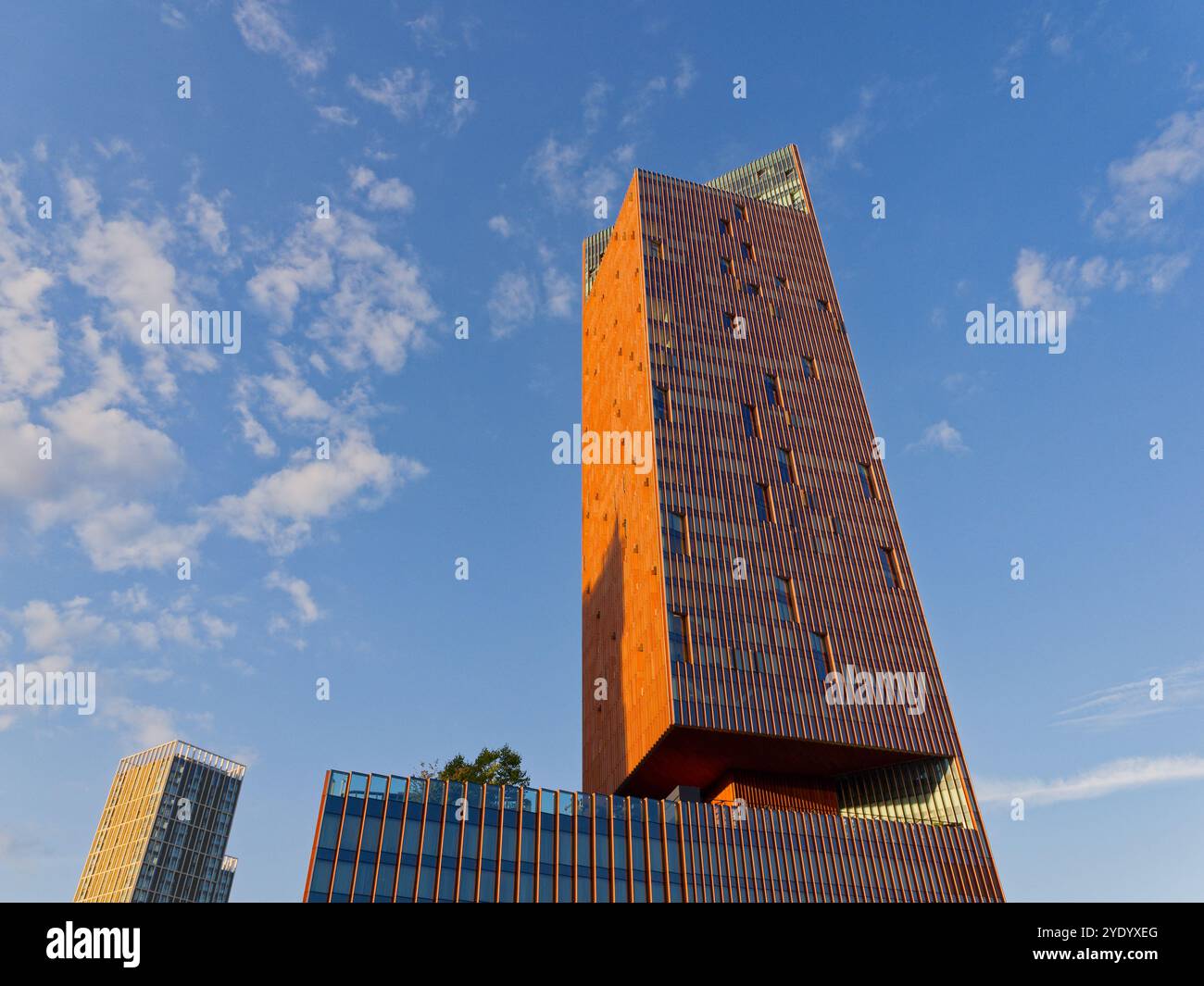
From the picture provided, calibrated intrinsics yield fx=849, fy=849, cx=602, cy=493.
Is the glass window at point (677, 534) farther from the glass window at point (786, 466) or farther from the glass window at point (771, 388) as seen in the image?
the glass window at point (771, 388)

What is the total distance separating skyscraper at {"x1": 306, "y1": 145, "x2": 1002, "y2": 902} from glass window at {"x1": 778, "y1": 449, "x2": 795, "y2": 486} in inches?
7.9

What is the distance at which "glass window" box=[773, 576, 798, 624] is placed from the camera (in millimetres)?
72250

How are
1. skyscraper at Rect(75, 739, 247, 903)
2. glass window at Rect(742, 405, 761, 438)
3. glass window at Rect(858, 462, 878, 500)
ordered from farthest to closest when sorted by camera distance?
skyscraper at Rect(75, 739, 247, 903), glass window at Rect(858, 462, 878, 500), glass window at Rect(742, 405, 761, 438)

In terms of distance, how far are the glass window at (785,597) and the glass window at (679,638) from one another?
877cm

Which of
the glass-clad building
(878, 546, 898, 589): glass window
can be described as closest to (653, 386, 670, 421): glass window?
(878, 546, 898, 589): glass window

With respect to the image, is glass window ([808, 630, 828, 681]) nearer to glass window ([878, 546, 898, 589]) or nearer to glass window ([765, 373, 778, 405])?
glass window ([878, 546, 898, 589])

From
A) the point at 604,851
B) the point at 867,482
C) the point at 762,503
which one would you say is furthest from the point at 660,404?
the point at 604,851

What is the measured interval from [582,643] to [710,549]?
2858cm

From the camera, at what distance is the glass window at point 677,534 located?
73.0 meters

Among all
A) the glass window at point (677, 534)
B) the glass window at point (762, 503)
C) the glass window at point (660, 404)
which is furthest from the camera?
the glass window at point (660, 404)

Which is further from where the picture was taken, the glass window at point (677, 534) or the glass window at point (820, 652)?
the glass window at point (677, 534)

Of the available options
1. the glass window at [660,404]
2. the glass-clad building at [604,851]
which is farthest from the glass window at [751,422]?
the glass-clad building at [604,851]
